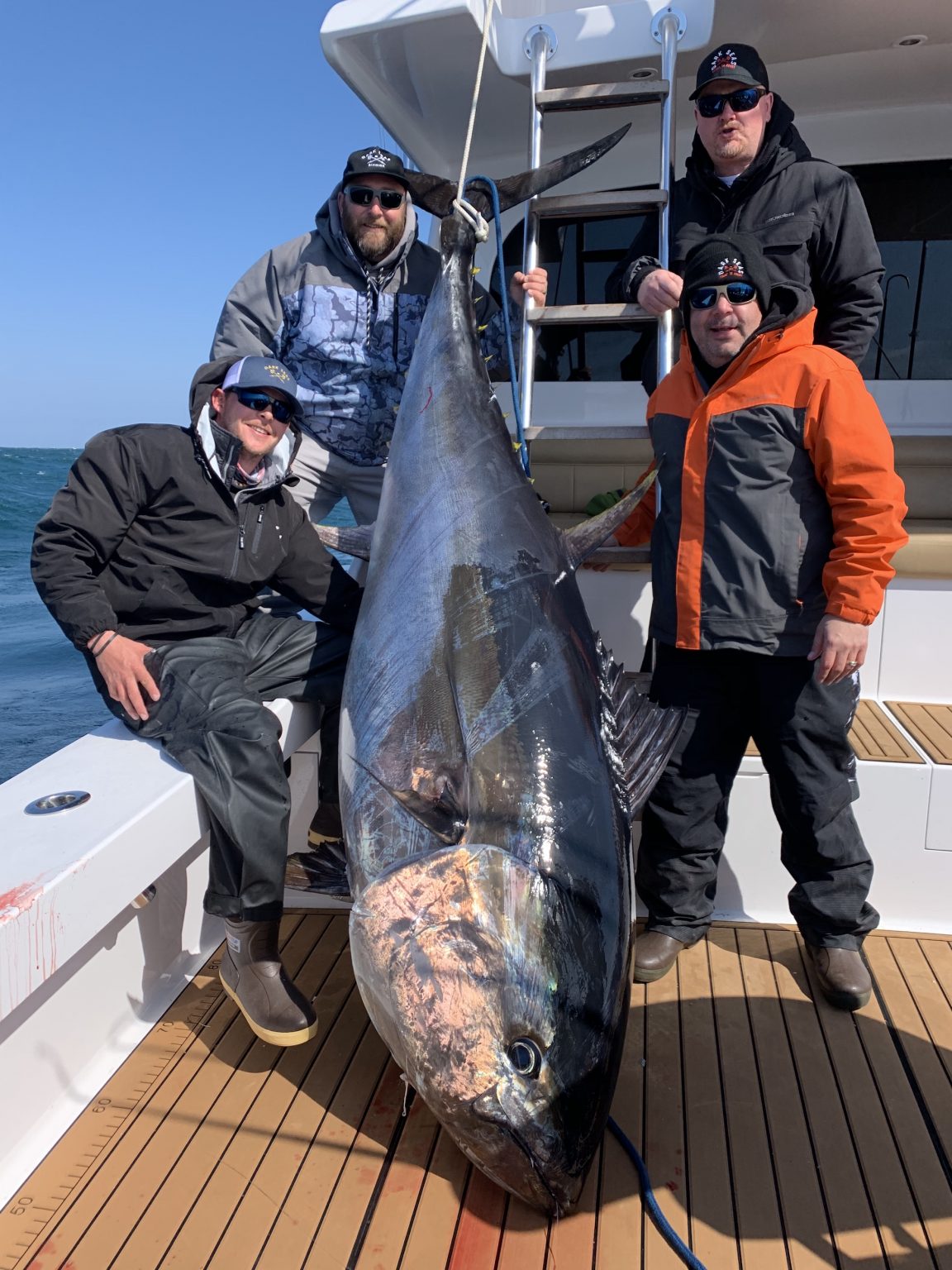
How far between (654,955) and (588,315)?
2136mm

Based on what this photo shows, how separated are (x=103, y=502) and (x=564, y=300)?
11.3 feet

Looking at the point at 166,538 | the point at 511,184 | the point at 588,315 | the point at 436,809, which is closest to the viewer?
the point at 436,809

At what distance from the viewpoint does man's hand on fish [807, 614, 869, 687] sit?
2.01m

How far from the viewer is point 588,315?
3.06 metres

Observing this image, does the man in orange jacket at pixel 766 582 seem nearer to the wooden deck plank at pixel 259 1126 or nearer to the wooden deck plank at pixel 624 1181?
the wooden deck plank at pixel 624 1181

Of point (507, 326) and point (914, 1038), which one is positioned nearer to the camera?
point (914, 1038)

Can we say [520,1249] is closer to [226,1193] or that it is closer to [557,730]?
[226,1193]

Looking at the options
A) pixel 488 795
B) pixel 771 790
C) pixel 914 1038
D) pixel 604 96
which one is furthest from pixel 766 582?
pixel 604 96

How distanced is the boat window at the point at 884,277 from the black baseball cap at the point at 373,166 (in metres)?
1.67

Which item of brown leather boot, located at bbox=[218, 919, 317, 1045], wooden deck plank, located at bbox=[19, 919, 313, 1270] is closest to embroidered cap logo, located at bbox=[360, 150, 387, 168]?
brown leather boot, located at bbox=[218, 919, 317, 1045]

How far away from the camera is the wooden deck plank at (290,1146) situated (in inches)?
63.4

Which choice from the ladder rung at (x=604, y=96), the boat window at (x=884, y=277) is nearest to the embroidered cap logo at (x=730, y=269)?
the ladder rung at (x=604, y=96)

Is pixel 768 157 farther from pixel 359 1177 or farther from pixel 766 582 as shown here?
pixel 359 1177

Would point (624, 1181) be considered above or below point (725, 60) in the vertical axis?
below
